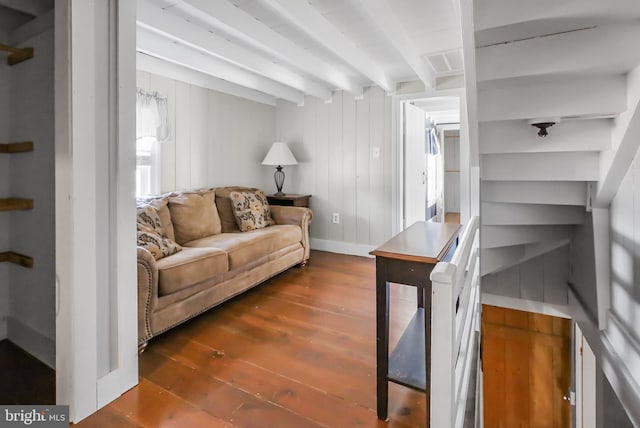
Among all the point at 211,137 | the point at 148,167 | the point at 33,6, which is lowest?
the point at 148,167

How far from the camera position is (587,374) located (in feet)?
8.31

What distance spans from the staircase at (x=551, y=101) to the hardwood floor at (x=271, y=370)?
1174mm

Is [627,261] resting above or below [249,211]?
below

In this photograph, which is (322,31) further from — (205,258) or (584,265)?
(584,265)

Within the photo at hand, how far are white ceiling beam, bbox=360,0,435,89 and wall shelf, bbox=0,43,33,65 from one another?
180 cm

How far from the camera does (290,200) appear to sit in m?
4.09

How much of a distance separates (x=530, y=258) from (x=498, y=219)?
93cm

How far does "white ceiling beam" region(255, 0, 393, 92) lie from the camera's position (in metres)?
2.06

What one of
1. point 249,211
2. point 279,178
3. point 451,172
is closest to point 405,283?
point 249,211

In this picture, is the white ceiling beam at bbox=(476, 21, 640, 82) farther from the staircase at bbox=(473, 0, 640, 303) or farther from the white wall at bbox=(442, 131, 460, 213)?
the white wall at bbox=(442, 131, 460, 213)

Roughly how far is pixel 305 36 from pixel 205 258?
6.13 ft

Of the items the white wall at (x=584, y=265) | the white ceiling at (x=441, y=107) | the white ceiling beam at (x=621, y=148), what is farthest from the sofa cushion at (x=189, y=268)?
the white ceiling at (x=441, y=107)

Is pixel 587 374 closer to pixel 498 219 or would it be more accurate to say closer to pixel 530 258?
pixel 530 258

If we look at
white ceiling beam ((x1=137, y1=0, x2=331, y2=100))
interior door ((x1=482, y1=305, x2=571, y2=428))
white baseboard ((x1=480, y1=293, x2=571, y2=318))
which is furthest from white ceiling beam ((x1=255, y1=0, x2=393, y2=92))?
interior door ((x1=482, y1=305, x2=571, y2=428))
